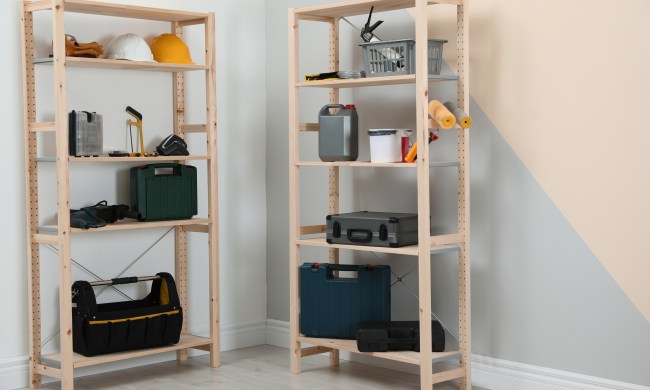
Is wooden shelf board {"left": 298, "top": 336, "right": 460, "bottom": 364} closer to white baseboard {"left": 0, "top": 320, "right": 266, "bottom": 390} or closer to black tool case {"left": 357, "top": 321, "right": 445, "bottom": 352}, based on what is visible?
black tool case {"left": 357, "top": 321, "right": 445, "bottom": 352}

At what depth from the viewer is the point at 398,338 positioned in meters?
4.11

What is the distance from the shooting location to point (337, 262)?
475 centimetres

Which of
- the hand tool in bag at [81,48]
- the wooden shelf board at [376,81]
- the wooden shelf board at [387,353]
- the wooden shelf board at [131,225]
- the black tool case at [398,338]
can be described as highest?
the hand tool in bag at [81,48]

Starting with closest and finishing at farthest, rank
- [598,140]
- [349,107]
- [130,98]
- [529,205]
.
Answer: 1. [598,140]
2. [529,205]
3. [349,107]
4. [130,98]

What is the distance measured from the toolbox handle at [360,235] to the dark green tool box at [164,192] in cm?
95

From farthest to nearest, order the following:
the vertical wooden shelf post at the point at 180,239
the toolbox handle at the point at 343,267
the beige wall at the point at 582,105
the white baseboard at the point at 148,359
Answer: the vertical wooden shelf post at the point at 180,239 < the toolbox handle at the point at 343,267 < the white baseboard at the point at 148,359 < the beige wall at the point at 582,105

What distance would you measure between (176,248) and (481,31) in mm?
2022

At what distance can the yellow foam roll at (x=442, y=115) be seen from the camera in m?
3.85

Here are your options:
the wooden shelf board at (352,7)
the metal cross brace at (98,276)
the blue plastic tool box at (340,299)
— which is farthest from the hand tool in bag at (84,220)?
the wooden shelf board at (352,7)

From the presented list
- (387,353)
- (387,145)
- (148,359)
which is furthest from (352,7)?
(148,359)

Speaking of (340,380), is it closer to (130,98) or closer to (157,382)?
(157,382)

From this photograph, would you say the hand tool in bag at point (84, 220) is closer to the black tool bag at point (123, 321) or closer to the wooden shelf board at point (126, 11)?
the black tool bag at point (123, 321)

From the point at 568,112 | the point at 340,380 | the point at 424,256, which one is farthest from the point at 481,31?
the point at 340,380

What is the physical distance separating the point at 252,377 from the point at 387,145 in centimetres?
139
